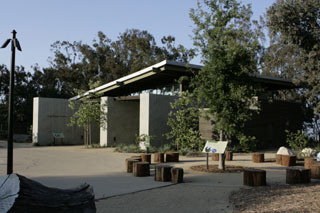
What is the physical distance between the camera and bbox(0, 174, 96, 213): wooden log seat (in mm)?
3705

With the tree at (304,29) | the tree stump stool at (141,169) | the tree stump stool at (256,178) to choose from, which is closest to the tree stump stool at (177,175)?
the tree stump stool at (141,169)

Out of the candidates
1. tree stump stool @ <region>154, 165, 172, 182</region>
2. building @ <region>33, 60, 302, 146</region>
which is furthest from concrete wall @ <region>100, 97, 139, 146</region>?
tree stump stool @ <region>154, 165, 172, 182</region>

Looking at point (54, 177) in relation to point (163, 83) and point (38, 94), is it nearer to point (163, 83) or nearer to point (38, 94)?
point (163, 83)

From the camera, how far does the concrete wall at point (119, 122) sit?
22.8 metres

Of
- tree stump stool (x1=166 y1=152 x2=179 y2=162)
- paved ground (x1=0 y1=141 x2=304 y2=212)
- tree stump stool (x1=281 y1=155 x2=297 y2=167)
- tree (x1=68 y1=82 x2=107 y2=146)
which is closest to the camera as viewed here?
paved ground (x1=0 y1=141 x2=304 y2=212)

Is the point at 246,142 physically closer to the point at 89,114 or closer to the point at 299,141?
the point at 299,141

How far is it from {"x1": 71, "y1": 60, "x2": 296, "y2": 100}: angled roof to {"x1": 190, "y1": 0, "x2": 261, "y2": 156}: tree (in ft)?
19.8

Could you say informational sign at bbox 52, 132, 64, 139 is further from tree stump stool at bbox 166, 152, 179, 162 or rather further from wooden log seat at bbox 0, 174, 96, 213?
wooden log seat at bbox 0, 174, 96, 213

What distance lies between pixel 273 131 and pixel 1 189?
21.4m

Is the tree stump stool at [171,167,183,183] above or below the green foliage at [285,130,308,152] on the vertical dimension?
below

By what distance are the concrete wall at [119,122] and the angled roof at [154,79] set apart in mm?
1159

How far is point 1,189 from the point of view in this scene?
384cm

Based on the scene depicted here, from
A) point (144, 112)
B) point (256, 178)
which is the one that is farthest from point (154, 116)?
point (256, 178)

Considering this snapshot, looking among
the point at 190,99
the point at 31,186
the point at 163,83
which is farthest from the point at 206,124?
the point at 31,186
